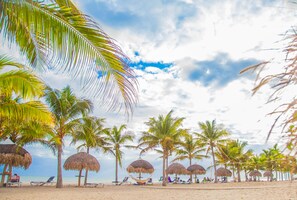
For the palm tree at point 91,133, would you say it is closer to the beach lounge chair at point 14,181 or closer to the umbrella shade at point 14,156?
the umbrella shade at point 14,156

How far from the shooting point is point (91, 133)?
20.3 meters

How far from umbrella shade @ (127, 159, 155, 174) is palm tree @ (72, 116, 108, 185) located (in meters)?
3.56

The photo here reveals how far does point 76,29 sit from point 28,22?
0.58 m

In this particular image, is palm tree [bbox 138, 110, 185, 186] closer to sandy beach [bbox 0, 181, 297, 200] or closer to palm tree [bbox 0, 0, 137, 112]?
sandy beach [bbox 0, 181, 297, 200]

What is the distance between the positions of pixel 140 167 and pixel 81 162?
28.7ft

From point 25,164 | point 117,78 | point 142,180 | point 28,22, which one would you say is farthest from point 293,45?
point 142,180

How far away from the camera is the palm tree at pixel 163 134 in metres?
26.6

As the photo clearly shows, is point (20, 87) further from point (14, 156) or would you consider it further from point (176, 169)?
point (176, 169)

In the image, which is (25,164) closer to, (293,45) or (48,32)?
(48,32)

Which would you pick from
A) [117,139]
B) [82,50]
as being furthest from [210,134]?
[82,50]

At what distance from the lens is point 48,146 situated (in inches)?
877

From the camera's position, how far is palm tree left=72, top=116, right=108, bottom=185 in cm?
2022

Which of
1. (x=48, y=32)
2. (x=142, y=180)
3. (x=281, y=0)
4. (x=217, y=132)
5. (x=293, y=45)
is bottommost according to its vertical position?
(x=142, y=180)

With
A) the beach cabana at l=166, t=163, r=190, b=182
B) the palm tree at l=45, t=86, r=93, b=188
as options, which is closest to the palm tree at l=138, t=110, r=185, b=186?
the beach cabana at l=166, t=163, r=190, b=182
